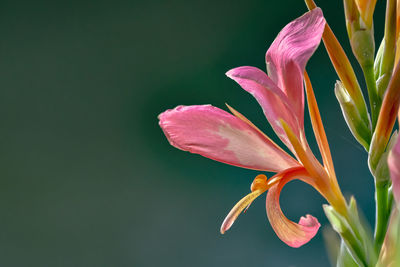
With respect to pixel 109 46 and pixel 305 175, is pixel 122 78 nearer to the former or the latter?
pixel 109 46

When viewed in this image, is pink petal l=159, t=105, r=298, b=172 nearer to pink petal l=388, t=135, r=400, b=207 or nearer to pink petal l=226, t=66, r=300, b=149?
pink petal l=226, t=66, r=300, b=149

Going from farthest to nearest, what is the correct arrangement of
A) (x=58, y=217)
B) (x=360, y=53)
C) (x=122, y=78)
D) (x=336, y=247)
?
(x=58, y=217) < (x=122, y=78) < (x=360, y=53) < (x=336, y=247)

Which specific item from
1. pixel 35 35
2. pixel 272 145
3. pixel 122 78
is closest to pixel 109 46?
pixel 122 78

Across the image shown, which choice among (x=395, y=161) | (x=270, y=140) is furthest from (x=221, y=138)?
(x=395, y=161)

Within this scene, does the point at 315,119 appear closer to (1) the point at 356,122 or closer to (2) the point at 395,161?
(1) the point at 356,122

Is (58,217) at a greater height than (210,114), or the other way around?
(210,114)

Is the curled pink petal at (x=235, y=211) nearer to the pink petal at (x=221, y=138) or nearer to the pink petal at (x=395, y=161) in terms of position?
the pink petal at (x=221, y=138)
